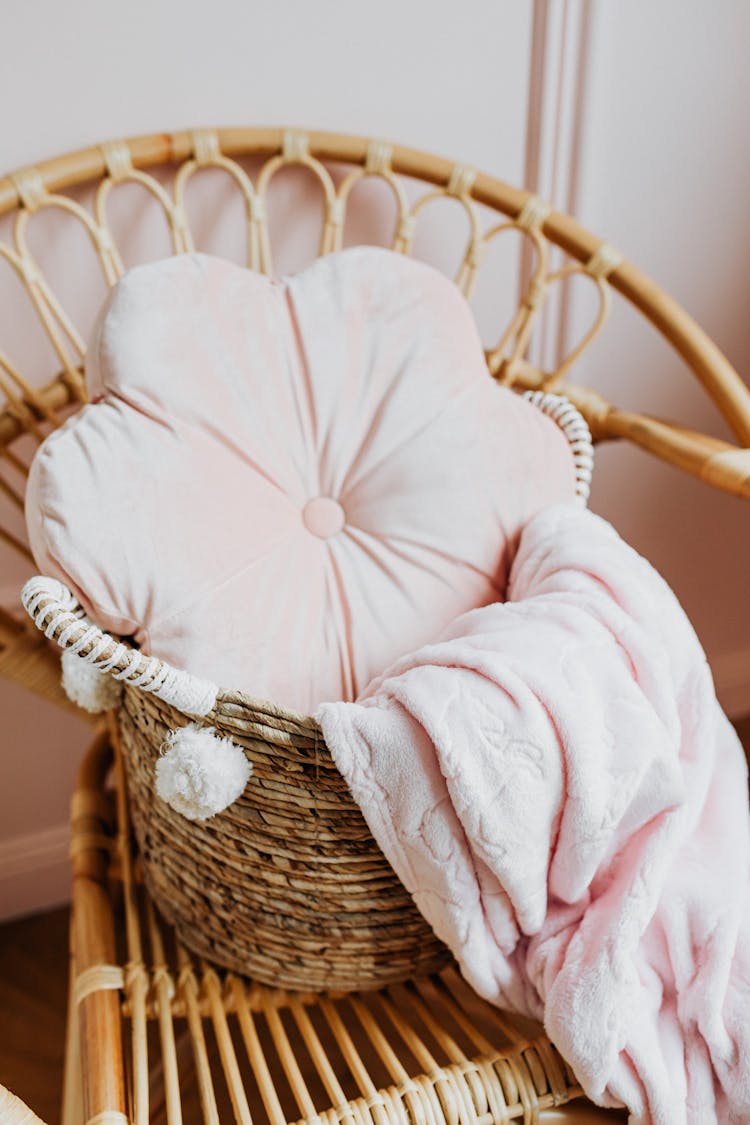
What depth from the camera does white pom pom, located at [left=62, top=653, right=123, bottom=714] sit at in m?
0.78

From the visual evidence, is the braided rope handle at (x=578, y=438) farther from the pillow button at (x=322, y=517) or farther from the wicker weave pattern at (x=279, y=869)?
the wicker weave pattern at (x=279, y=869)

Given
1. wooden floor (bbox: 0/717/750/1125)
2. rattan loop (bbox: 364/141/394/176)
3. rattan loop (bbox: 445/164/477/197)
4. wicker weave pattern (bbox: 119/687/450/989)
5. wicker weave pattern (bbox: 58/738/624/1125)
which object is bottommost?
wooden floor (bbox: 0/717/750/1125)

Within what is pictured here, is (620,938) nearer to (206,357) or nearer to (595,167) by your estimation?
(206,357)

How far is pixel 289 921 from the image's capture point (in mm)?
780

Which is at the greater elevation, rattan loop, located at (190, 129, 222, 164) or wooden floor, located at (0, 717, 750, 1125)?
rattan loop, located at (190, 129, 222, 164)

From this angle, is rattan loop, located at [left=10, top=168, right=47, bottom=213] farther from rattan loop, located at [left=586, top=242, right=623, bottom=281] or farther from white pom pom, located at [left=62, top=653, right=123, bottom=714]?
rattan loop, located at [left=586, top=242, right=623, bottom=281]

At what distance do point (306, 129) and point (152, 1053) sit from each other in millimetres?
1001

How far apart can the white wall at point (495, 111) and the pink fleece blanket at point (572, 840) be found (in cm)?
61

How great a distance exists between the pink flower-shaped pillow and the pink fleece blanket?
11cm

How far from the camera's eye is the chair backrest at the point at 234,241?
959mm

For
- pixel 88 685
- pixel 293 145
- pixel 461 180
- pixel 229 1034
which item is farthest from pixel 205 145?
pixel 229 1034

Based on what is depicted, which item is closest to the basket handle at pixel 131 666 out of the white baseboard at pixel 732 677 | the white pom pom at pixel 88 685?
the white pom pom at pixel 88 685

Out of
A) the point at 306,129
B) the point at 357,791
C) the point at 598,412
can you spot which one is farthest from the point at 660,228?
the point at 357,791

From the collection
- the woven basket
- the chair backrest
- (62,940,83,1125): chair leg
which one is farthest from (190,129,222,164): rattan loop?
(62,940,83,1125): chair leg
